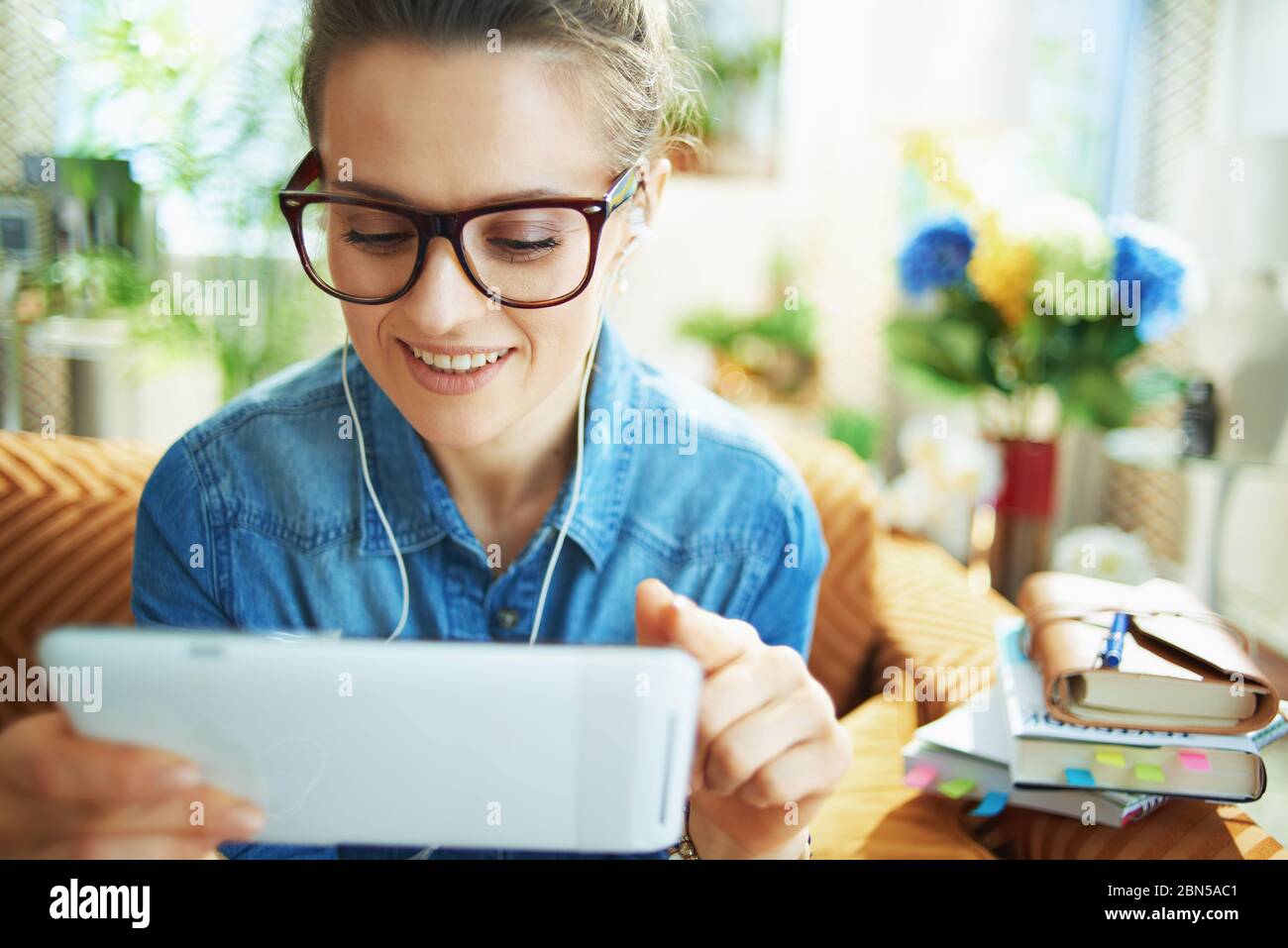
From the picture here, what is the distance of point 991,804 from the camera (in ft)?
2.47

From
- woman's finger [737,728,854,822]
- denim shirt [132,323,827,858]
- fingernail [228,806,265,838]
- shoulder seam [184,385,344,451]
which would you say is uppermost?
shoulder seam [184,385,344,451]

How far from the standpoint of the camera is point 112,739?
495mm

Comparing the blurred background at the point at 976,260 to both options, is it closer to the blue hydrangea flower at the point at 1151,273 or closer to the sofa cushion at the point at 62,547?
the blue hydrangea flower at the point at 1151,273

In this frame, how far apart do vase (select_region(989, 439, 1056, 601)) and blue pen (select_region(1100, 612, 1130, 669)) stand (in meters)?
0.62

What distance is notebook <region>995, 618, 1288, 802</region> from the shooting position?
68cm

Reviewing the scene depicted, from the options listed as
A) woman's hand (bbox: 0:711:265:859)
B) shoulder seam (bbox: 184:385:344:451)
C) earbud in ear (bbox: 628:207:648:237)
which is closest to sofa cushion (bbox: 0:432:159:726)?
shoulder seam (bbox: 184:385:344:451)

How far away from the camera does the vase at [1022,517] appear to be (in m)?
1.34

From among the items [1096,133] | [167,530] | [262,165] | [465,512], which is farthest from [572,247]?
[1096,133]

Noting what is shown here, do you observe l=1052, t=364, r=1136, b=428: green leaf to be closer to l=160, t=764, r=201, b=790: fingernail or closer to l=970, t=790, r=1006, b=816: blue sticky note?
l=970, t=790, r=1006, b=816: blue sticky note

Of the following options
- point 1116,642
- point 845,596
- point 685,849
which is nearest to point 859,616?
point 845,596

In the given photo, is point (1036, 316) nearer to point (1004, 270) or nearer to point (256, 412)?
point (1004, 270)

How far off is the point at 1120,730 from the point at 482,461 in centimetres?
50

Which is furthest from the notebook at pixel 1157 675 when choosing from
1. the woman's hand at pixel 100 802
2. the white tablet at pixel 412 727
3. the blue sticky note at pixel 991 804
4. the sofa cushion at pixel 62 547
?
the sofa cushion at pixel 62 547
